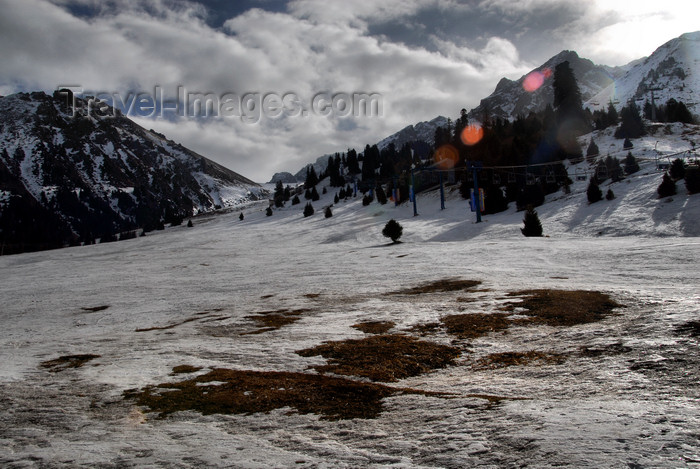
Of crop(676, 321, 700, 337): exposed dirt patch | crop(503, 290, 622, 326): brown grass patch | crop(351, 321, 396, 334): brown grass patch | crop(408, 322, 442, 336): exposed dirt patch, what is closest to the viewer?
crop(676, 321, 700, 337): exposed dirt patch

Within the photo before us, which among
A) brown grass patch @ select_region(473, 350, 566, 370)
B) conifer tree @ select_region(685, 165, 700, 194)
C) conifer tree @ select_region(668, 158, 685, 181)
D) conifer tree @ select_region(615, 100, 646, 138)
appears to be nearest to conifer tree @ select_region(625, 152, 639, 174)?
conifer tree @ select_region(668, 158, 685, 181)

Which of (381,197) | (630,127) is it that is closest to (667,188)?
(630,127)

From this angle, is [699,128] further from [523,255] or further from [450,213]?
[523,255]

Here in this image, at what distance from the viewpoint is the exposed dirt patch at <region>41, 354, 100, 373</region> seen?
7.08 metres

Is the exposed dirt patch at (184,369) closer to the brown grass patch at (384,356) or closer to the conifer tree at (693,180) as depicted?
the brown grass patch at (384,356)

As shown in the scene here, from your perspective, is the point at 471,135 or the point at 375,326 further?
the point at 471,135

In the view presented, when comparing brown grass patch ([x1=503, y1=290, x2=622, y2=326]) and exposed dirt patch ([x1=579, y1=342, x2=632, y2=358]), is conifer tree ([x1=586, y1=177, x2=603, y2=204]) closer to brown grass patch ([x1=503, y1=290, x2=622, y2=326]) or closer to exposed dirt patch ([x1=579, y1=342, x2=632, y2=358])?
brown grass patch ([x1=503, y1=290, x2=622, y2=326])

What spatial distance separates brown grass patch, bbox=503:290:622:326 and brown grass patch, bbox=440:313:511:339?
0.55 meters

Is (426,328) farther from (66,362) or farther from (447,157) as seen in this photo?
(447,157)

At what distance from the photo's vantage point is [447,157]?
87.8 meters

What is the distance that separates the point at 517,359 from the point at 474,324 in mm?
2243

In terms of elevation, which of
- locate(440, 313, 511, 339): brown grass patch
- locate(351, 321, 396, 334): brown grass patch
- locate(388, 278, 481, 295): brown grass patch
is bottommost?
locate(388, 278, 481, 295): brown grass patch

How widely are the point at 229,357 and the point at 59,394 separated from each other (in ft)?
7.70

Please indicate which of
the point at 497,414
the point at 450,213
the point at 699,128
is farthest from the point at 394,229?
the point at 699,128
